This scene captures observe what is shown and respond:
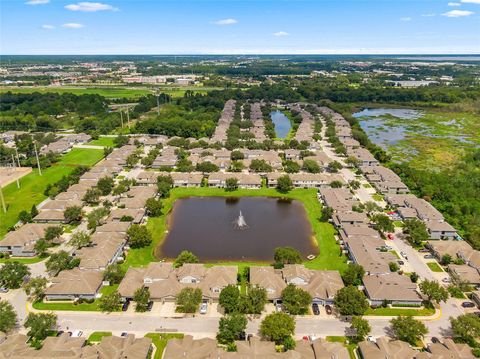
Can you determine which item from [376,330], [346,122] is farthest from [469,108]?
[376,330]

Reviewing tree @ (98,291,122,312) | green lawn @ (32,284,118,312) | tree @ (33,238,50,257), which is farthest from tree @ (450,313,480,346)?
tree @ (33,238,50,257)

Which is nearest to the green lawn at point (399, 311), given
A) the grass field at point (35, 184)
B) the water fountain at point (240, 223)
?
the water fountain at point (240, 223)

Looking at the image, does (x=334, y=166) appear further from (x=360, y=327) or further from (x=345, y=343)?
(x=345, y=343)

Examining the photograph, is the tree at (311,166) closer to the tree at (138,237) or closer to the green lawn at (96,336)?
the tree at (138,237)

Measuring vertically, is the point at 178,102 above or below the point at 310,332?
above

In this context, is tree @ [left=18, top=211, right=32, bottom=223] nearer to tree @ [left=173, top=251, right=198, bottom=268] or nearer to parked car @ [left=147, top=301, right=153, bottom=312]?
tree @ [left=173, top=251, right=198, bottom=268]

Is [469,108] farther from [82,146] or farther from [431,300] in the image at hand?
[82,146]
